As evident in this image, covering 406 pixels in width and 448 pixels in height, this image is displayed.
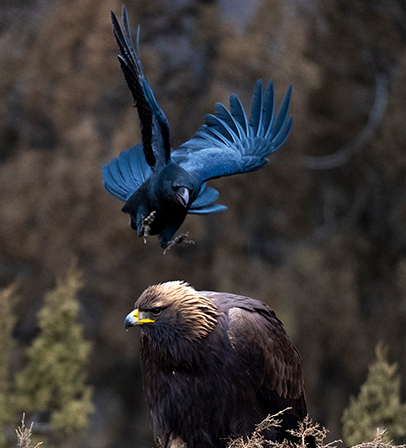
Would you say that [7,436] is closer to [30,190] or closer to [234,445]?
[30,190]

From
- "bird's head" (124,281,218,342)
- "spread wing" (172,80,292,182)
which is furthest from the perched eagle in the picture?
"spread wing" (172,80,292,182)

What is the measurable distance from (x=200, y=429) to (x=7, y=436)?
16.0ft

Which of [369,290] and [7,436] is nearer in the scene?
[7,436]

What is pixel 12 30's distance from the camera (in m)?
11.3

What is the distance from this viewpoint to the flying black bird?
263 cm

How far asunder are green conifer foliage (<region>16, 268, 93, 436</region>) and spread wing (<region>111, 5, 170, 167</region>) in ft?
14.4

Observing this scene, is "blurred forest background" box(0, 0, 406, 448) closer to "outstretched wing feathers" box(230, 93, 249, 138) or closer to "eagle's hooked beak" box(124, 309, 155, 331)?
"outstretched wing feathers" box(230, 93, 249, 138)

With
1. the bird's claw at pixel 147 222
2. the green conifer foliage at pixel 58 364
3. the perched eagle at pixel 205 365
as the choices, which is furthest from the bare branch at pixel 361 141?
the bird's claw at pixel 147 222

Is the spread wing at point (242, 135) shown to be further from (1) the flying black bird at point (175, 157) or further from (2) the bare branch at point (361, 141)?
(2) the bare branch at point (361, 141)

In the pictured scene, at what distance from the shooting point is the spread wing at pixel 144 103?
2551 mm

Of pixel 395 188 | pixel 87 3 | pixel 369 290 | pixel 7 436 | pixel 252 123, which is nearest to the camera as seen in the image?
pixel 252 123

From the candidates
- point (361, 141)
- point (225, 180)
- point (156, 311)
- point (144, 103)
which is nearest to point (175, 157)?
point (144, 103)

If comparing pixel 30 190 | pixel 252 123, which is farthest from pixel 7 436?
pixel 252 123

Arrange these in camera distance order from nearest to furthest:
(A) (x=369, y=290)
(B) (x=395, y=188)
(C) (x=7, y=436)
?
(C) (x=7, y=436) < (B) (x=395, y=188) < (A) (x=369, y=290)
